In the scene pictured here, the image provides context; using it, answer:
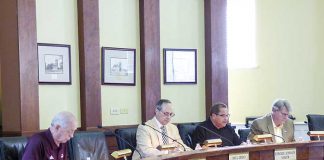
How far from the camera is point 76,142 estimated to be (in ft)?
11.9

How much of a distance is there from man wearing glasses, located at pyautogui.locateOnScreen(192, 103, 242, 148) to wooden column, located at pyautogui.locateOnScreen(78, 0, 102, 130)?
1008mm

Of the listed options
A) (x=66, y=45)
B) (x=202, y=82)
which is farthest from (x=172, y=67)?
(x=66, y=45)

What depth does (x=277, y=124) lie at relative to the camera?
4.21 m

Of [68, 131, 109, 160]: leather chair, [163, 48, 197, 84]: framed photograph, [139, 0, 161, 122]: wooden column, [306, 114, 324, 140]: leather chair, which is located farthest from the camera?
[163, 48, 197, 84]: framed photograph

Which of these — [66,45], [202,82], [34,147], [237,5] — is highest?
[237,5]

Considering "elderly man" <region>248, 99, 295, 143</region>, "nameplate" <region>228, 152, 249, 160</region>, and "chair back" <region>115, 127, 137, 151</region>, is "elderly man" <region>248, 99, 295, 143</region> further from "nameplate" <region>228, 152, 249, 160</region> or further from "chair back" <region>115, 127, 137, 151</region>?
"chair back" <region>115, 127, 137, 151</region>

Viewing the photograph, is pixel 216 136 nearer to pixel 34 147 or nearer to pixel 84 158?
pixel 84 158

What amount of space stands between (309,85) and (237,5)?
1.63 meters

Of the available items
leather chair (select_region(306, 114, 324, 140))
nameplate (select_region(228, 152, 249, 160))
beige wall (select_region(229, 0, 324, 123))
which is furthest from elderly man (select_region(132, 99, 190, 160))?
beige wall (select_region(229, 0, 324, 123))

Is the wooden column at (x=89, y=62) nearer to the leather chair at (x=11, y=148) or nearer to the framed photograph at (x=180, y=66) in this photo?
the framed photograph at (x=180, y=66)

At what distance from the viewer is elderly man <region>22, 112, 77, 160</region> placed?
279cm

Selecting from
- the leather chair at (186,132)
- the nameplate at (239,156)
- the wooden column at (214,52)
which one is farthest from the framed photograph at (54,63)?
the nameplate at (239,156)

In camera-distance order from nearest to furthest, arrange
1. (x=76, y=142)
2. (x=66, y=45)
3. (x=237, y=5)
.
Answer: (x=76, y=142), (x=66, y=45), (x=237, y=5)

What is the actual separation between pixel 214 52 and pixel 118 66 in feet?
4.10
